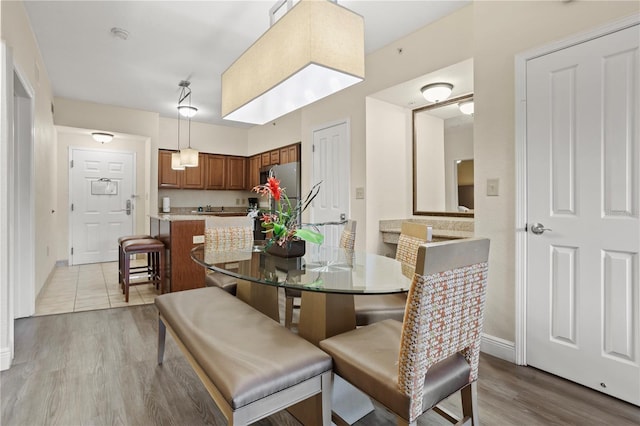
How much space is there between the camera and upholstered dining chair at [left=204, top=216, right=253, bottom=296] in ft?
8.55

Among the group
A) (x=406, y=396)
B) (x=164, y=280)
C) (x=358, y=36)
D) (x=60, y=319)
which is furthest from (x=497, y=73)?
(x=60, y=319)

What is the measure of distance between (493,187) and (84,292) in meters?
4.44

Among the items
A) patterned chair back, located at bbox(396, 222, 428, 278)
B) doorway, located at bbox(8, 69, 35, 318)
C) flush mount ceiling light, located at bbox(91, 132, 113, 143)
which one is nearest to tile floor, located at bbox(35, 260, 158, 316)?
doorway, located at bbox(8, 69, 35, 318)

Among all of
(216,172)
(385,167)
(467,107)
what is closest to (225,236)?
(385,167)

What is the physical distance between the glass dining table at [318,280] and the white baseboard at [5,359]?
1304 millimetres

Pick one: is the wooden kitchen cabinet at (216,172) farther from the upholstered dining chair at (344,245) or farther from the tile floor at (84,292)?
the upholstered dining chair at (344,245)

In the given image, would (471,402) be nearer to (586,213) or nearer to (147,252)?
(586,213)

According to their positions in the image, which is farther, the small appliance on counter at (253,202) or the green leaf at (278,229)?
the small appliance on counter at (253,202)

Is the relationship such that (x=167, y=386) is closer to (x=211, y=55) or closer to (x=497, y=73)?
(x=497, y=73)

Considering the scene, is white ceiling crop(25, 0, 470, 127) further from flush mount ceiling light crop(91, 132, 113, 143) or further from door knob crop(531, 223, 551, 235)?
door knob crop(531, 223, 551, 235)

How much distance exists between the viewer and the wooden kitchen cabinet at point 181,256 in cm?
361

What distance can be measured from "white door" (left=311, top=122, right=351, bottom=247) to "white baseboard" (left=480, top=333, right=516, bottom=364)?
76.4 inches

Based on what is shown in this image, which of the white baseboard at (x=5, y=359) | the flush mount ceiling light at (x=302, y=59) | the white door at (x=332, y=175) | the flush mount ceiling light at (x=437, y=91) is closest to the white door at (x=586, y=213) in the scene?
the flush mount ceiling light at (x=437, y=91)

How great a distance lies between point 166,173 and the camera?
614 centimetres
